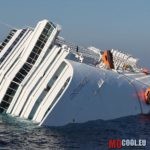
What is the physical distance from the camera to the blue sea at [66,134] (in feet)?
114

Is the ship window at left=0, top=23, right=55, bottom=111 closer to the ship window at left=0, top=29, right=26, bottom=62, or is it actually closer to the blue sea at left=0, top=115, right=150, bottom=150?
the ship window at left=0, top=29, right=26, bottom=62

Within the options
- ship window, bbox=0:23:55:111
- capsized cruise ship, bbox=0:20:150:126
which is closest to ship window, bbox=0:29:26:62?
capsized cruise ship, bbox=0:20:150:126

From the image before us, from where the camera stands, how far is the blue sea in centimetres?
3488

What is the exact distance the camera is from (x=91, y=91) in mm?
43156

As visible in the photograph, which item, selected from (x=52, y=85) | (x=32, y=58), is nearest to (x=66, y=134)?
(x=52, y=85)

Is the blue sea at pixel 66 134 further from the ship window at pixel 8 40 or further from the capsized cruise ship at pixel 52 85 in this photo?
the ship window at pixel 8 40

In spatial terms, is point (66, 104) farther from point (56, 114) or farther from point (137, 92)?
point (137, 92)

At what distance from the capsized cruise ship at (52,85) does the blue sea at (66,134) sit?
0.93 m

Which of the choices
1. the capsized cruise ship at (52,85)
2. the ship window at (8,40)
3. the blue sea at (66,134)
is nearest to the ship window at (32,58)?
the capsized cruise ship at (52,85)

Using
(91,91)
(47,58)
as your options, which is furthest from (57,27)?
(91,91)

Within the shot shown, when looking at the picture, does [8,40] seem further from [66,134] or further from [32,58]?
[66,134]

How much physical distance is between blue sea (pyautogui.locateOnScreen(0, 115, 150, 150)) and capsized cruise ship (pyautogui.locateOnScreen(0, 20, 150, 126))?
3.04 feet

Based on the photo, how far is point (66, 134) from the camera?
38.2m

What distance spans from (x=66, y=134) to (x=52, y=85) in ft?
18.0
